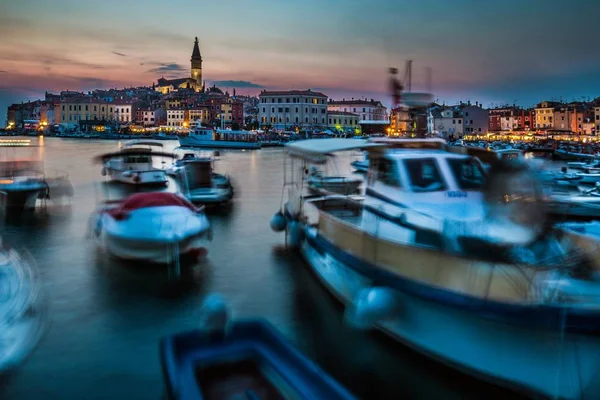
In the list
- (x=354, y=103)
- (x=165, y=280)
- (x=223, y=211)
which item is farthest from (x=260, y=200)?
(x=354, y=103)

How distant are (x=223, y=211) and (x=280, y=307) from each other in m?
10.6

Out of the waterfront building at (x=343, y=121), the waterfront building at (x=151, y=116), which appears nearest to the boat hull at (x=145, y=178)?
the waterfront building at (x=343, y=121)

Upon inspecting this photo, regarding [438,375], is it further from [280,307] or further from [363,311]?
[280,307]

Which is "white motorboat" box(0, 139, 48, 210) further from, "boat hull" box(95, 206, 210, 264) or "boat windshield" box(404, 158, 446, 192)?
"boat windshield" box(404, 158, 446, 192)

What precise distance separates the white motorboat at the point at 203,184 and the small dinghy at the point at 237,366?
1325 centimetres

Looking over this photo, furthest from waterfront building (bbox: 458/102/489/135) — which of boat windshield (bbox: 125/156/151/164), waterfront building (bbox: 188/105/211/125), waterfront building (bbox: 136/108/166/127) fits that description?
waterfront building (bbox: 136/108/166/127)

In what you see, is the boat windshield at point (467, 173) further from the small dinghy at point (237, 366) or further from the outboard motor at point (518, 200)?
the small dinghy at point (237, 366)

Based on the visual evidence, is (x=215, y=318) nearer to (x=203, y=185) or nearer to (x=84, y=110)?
(x=203, y=185)

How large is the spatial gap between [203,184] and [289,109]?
329 feet

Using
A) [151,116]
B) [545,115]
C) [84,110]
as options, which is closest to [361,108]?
[545,115]

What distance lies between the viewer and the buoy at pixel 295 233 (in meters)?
11.6

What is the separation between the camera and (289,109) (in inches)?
4658

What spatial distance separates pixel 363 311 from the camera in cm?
645

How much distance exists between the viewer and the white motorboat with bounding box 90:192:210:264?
1077cm
